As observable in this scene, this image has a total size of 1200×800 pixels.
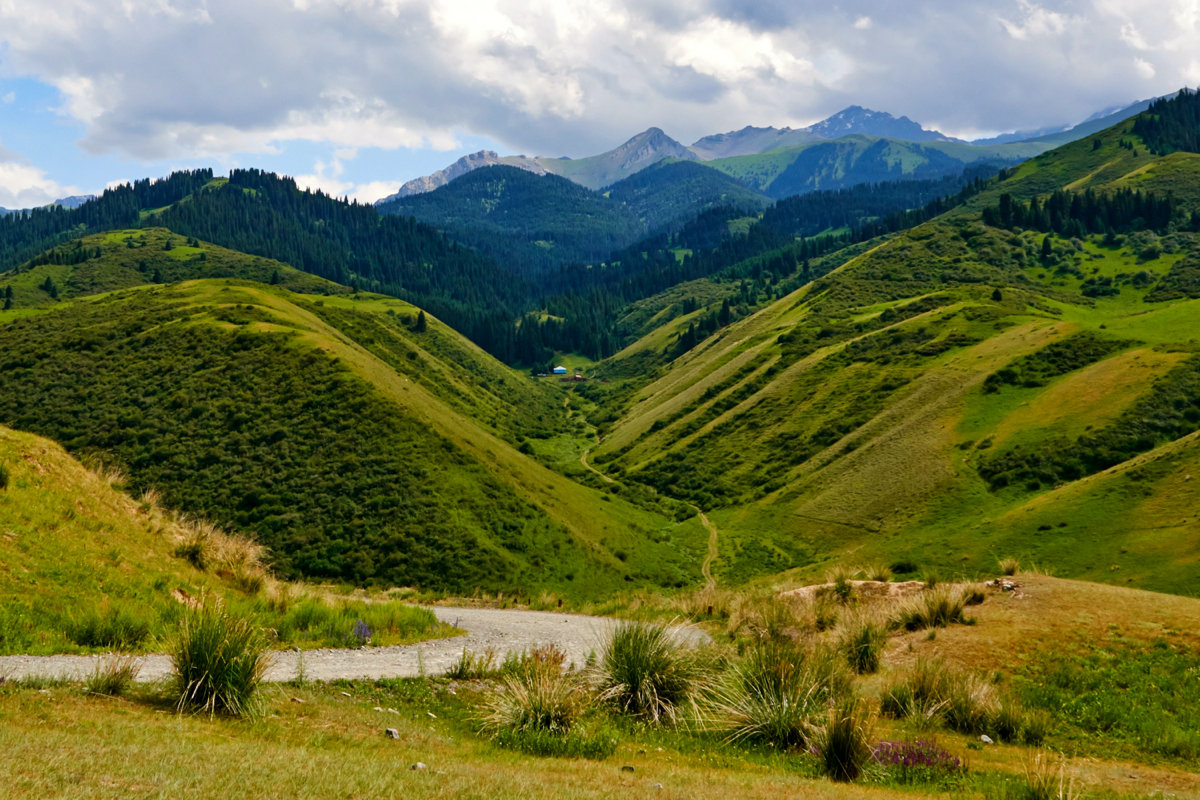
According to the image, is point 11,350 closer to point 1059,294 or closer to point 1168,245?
point 1059,294

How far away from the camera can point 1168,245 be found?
5404 inches

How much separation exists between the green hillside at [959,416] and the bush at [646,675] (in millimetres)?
28784

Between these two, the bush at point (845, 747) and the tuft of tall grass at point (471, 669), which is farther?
the tuft of tall grass at point (471, 669)

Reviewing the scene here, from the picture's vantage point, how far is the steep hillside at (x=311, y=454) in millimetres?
51188

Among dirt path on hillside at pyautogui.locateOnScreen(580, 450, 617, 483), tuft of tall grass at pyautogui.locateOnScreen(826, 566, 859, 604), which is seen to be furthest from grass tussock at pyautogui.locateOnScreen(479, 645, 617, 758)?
dirt path on hillside at pyautogui.locateOnScreen(580, 450, 617, 483)

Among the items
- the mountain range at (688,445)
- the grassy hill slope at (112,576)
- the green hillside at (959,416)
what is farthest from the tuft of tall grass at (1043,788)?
the green hillside at (959,416)

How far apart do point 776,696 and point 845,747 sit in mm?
2204

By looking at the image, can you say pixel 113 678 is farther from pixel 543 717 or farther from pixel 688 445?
pixel 688 445

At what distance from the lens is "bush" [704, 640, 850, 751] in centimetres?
1322

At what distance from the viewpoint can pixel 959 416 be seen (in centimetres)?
7350

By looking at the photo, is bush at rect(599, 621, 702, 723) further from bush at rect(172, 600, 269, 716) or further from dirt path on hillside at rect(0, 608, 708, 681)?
bush at rect(172, 600, 269, 716)

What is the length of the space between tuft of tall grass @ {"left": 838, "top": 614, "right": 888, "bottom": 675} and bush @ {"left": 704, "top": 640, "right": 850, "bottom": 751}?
168 inches

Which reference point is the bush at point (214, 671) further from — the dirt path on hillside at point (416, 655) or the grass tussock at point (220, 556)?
the grass tussock at point (220, 556)

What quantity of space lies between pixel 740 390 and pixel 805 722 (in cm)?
9942
